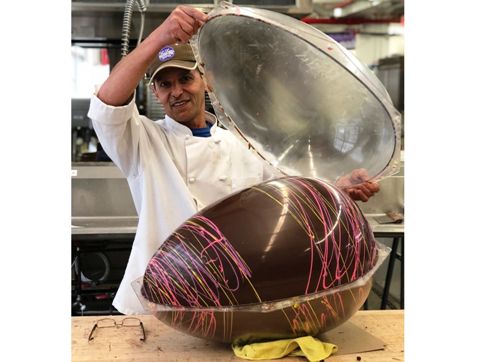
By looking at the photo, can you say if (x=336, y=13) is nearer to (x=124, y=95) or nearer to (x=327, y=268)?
(x=124, y=95)

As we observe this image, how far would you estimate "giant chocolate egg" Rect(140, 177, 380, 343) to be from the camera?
938 millimetres

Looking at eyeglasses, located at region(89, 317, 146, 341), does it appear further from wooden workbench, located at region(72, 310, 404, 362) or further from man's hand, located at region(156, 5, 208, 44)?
man's hand, located at region(156, 5, 208, 44)

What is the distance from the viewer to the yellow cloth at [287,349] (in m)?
0.99

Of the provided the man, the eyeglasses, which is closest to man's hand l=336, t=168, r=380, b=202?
the man

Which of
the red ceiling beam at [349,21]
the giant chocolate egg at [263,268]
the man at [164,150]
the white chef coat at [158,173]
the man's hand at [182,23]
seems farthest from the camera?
the red ceiling beam at [349,21]

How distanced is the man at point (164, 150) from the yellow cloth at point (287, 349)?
41 cm

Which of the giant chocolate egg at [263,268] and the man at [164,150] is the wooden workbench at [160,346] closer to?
the giant chocolate egg at [263,268]

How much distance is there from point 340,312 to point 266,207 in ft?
0.71

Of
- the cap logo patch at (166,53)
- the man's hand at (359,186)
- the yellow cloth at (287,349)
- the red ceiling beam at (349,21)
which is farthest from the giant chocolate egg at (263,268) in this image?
the red ceiling beam at (349,21)

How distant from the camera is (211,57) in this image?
51.6 inches

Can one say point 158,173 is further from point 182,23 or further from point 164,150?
point 182,23

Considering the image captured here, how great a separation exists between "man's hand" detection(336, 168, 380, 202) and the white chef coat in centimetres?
20

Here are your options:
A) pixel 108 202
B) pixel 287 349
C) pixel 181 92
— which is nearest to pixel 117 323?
pixel 287 349
